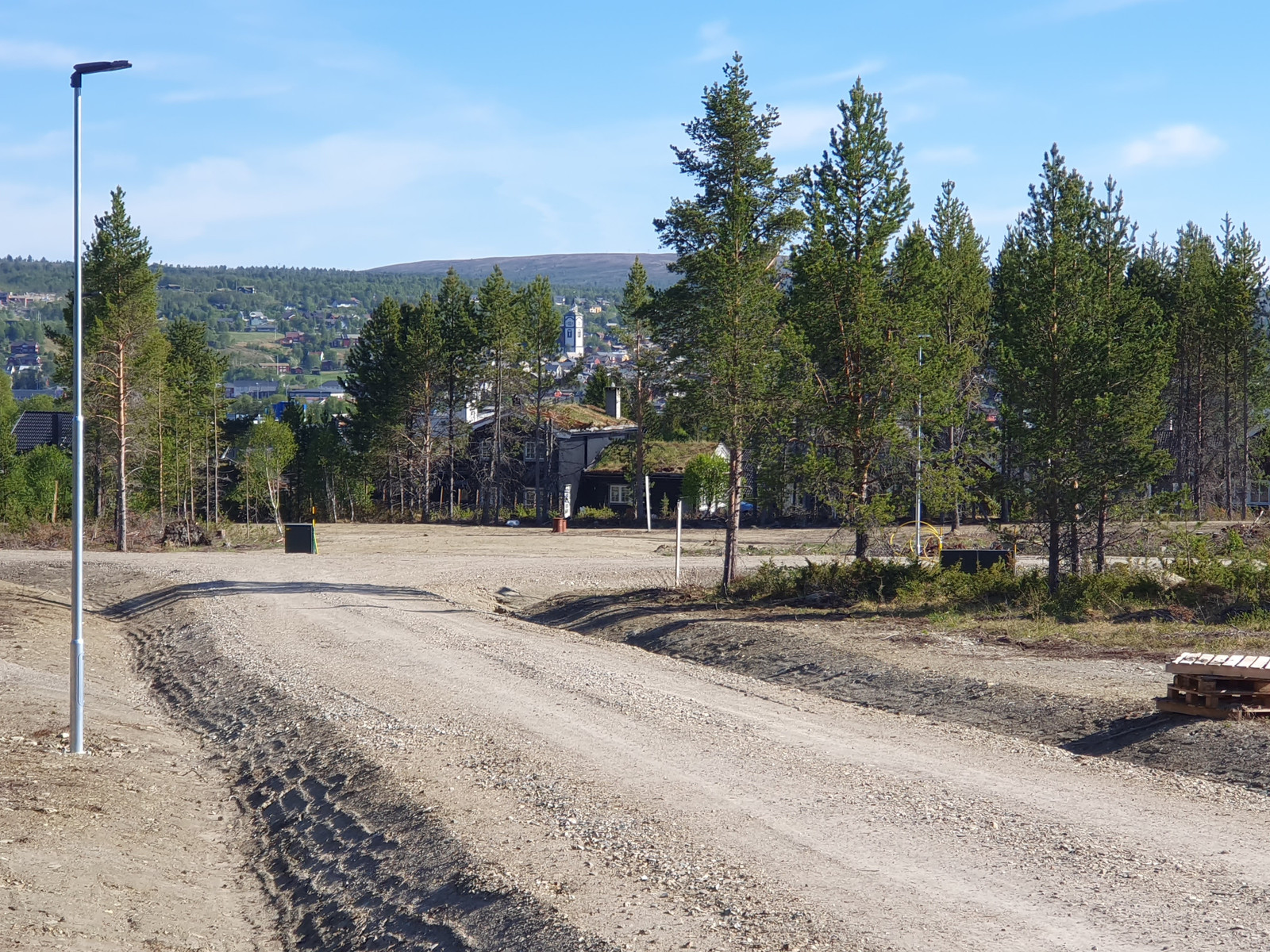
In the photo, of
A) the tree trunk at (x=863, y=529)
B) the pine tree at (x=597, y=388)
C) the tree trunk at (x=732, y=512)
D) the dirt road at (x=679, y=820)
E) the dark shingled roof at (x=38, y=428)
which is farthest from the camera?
the pine tree at (x=597, y=388)

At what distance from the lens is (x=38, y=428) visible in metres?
90.3

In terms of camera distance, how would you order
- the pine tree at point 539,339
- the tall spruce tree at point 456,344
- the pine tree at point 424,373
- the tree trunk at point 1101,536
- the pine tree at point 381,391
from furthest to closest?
the pine tree at point 381,391
the pine tree at point 539,339
the tall spruce tree at point 456,344
the pine tree at point 424,373
the tree trunk at point 1101,536

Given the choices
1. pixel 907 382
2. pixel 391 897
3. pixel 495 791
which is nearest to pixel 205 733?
pixel 495 791

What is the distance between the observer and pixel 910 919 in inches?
293

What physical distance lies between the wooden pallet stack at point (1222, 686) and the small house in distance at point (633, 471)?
46927 mm

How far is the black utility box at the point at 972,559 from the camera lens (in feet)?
83.4

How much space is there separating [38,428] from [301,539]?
198ft

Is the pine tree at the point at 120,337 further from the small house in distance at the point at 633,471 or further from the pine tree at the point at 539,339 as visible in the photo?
the small house in distance at the point at 633,471

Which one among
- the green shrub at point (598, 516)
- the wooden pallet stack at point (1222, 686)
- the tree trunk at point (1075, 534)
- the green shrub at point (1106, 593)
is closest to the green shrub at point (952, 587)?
the green shrub at point (1106, 593)

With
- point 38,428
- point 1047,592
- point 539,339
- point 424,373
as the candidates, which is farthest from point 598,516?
point 38,428

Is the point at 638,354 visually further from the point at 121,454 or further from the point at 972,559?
the point at 972,559

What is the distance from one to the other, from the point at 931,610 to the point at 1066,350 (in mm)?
5777

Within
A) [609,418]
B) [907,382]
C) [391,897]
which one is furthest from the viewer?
[609,418]

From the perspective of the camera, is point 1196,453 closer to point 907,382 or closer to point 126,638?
point 907,382
